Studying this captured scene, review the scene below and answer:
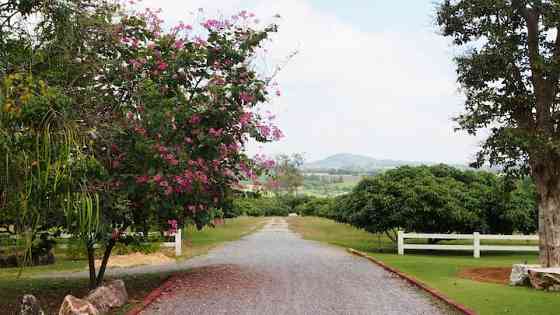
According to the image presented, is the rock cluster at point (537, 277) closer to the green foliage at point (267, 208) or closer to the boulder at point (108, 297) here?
the boulder at point (108, 297)

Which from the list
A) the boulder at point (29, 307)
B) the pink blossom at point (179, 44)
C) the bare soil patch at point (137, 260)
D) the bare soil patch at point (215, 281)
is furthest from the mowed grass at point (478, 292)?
the pink blossom at point (179, 44)

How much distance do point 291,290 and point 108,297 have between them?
3.72 metres

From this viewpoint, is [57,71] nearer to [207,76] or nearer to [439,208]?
[207,76]

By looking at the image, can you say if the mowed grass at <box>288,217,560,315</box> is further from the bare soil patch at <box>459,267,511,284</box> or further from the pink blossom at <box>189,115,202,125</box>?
the pink blossom at <box>189,115,202,125</box>

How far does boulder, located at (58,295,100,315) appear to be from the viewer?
339 inches

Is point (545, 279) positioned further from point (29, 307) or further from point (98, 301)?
point (29, 307)

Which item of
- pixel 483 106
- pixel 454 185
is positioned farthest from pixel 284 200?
pixel 483 106

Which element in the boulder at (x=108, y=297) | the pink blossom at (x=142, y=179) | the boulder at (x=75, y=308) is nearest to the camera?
the boulder at (x=75, y=308)

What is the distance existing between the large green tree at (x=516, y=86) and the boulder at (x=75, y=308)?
9.92 meters

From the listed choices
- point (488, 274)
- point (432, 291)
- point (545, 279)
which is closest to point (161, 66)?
point (432, 291)

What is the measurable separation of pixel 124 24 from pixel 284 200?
3372 inches

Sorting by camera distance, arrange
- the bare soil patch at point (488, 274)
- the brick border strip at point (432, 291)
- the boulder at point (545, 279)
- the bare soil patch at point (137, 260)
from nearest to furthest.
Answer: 1. the brick border strip at point (432, 291)
2. the boulder at point (545, 279)
3. the bare soil patch at point (488, 274)
4. the bare soil patch at point (137, 260)

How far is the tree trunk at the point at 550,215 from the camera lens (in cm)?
1480

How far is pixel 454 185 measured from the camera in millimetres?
24391
